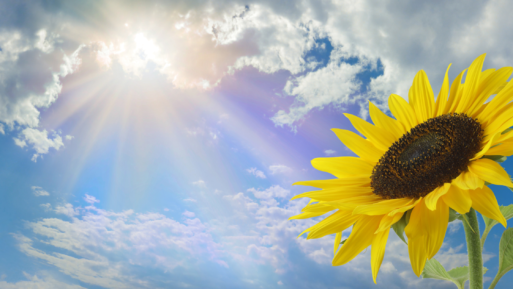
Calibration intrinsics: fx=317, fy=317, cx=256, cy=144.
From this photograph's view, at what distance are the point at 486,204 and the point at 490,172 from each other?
227 millimetres

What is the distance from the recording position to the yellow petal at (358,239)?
2.46m

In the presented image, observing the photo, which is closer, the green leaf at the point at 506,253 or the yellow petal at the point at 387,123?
the green leaf at the point at 506,253

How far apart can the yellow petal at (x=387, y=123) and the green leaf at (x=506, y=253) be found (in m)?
1.47

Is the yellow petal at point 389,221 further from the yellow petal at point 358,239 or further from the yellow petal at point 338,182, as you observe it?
the yellow petal at point 338,182

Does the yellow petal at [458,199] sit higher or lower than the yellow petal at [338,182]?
lower

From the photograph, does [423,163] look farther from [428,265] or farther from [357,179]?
[428,265]

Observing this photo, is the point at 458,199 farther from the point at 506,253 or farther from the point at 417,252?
the point at 506,253

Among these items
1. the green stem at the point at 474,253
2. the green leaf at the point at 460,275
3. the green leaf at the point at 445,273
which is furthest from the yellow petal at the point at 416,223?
the green leaf at the point at 460,275

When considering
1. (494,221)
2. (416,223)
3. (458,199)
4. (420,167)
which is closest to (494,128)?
(420,167)

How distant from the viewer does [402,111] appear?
376 cm

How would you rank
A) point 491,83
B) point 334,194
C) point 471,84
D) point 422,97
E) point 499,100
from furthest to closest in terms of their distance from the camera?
point 422,97 < point 334,194 < point 471,84 < point 491,83 < point 499,100

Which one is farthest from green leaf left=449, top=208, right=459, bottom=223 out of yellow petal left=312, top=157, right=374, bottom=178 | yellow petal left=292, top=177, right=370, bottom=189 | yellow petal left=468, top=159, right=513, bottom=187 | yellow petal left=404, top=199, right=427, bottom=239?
yellow petal left=312, top=157, right=374, bottom=178

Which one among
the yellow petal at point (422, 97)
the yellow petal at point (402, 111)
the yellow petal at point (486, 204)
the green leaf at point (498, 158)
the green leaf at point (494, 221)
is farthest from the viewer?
the yellow petal at point (402, 111)

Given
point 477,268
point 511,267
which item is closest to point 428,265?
point 511,267
